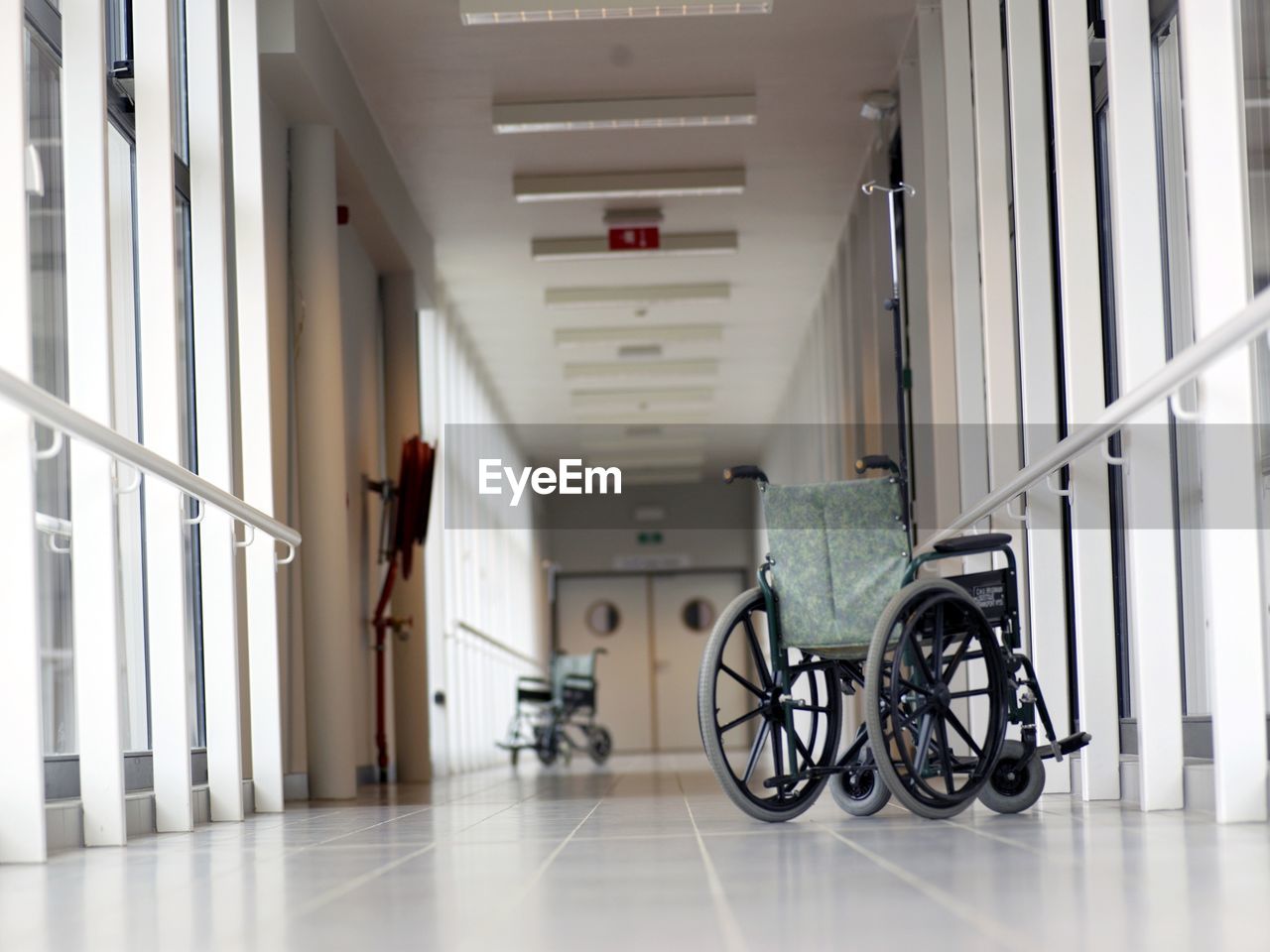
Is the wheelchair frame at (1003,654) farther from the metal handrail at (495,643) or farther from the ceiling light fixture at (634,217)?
the metal handrail at (495,643)

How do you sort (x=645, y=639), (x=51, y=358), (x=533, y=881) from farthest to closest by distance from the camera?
(x=645, y=639), (x=51, y=358), (x=533, y=881)

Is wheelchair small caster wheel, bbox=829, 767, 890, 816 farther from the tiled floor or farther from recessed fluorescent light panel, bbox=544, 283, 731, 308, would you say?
recessed fluorescent light panel, bbox=544, 283, 731, 308

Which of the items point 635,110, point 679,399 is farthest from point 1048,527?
point 679,399

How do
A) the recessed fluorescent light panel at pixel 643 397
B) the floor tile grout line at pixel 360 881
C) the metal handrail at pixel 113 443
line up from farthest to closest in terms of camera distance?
the recessed fluorescent light panel at pixel 643 397 < the metal handrail at pixel 113 443 < the floor tile grout line at pixel 360 881

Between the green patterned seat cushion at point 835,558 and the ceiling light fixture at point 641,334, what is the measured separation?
26.6ft

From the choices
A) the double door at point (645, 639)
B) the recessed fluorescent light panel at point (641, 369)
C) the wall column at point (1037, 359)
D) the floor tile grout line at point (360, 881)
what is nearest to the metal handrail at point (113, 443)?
the floor tile grout line at point (360, 881)

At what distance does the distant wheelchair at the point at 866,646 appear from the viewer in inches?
125

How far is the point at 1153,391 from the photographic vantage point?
2738 millimetres

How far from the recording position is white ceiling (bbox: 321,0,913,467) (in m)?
6.47

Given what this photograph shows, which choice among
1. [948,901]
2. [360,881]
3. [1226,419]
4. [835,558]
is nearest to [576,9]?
[835,558]

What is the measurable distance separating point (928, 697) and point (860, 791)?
0.49 metres

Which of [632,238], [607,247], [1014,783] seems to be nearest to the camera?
[1014,783]

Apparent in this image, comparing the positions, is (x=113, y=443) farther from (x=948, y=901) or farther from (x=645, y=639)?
(x=645, y=639)

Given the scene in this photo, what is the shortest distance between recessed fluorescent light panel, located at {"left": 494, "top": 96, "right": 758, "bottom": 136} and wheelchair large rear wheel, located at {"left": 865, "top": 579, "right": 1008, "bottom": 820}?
171 inches
